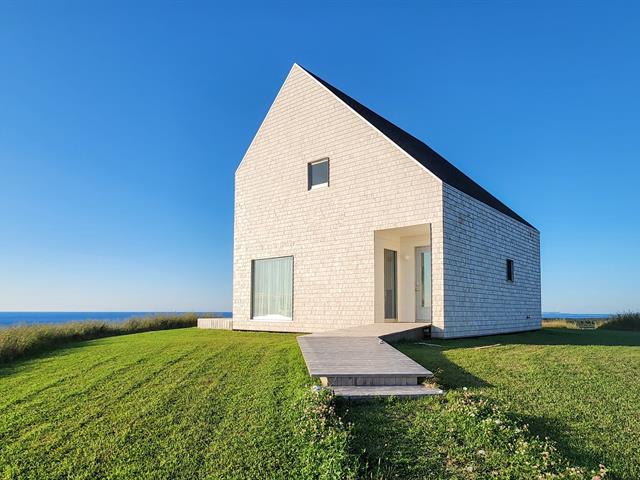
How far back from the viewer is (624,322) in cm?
1886

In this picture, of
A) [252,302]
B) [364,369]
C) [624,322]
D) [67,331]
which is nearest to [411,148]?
[252,302]

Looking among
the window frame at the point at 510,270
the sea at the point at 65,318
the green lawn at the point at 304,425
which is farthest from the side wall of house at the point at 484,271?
the sea at the point at 65,318

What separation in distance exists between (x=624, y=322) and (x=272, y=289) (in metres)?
16.6

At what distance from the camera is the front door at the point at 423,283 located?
38.8ft

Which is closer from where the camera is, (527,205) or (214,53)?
(214,53)

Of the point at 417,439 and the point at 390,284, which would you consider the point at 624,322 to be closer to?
the point at 390,284

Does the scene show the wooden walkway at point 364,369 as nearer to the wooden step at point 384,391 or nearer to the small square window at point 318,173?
the wooden step at point 384,391

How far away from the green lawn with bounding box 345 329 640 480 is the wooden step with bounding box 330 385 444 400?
17cm

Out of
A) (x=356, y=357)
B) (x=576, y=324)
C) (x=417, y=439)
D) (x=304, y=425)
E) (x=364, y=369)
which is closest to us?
(x=417, y=439)

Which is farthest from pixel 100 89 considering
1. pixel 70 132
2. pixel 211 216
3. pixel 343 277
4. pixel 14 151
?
pixel 343 277

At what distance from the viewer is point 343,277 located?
37.5ft

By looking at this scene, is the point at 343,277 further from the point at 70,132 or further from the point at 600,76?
the point at 70,132

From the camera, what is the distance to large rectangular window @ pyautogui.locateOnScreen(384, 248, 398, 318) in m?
12.0

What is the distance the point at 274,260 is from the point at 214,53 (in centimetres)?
722
